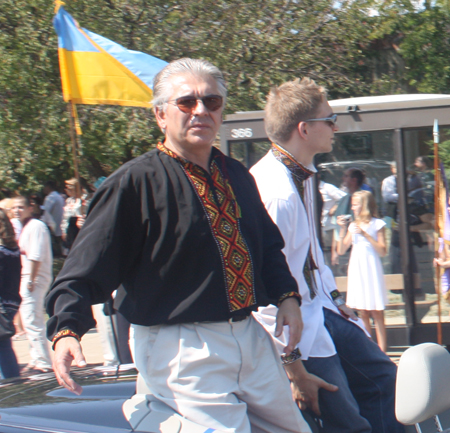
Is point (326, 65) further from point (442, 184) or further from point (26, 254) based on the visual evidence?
point (26, 254)

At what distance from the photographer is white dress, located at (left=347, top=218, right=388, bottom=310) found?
5.84 m

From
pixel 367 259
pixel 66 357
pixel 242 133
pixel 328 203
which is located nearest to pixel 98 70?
pixel 242 133

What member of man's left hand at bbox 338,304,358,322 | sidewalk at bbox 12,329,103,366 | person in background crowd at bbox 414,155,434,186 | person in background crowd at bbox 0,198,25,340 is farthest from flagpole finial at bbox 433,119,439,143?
person in background crowd at bbox 0,198,25,340

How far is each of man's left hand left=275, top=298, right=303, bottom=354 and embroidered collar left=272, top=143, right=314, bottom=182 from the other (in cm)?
62

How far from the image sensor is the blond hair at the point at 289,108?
8.04 feet

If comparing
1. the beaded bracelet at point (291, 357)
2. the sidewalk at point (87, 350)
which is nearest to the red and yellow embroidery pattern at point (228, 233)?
the beaded bracelet at point (291, 357)

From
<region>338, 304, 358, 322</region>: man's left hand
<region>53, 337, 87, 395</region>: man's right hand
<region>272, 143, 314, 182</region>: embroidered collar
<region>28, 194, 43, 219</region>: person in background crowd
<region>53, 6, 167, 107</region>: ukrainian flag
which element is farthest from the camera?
<region>28, 194, 43, 219</region>: person in background crowd

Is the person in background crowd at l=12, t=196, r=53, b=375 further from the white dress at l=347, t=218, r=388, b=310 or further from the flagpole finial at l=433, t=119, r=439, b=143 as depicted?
the flagpole finial at l=433, t=119, r=439, b=143

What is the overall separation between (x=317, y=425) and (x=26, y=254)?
13.8 feet

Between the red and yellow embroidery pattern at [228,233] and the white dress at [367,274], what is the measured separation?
4208mm

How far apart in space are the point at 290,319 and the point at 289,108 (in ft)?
2.92

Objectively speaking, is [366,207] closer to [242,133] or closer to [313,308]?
[242,133]

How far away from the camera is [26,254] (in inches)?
229

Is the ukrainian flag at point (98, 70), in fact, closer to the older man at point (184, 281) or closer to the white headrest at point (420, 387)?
the older man at point (184, 281)
